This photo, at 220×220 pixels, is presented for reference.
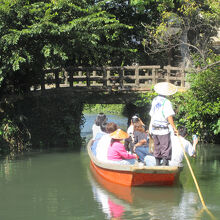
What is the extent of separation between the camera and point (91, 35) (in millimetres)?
15195

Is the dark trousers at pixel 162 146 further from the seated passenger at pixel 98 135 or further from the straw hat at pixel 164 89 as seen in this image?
the seated passenger at pixel 98 135

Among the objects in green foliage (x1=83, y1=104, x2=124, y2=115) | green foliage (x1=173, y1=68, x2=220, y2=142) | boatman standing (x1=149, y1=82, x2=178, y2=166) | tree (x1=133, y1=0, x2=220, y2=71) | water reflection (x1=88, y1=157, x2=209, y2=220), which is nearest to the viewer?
water reflection (x1=88, y1=157, x2=209, y2=220)

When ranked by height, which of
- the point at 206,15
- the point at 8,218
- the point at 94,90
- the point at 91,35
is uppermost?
the point at 206,15

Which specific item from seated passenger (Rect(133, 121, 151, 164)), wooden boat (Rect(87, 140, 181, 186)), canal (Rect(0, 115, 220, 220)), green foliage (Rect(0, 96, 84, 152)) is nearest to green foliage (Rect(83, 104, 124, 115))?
green foliage (Rect(0, 96, 84, 152))

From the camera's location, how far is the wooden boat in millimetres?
9422

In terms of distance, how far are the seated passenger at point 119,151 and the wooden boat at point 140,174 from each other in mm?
226

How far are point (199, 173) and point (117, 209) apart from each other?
4.52 meters

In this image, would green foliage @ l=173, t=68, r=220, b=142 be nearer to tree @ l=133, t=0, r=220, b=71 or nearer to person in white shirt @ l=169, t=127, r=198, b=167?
tree @ l=133, t=0, r=220, b=71

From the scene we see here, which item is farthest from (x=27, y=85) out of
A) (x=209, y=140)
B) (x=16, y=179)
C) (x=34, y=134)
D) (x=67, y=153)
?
(x=209, y=140)

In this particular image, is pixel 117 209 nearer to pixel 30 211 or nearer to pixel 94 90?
pixel 30 211

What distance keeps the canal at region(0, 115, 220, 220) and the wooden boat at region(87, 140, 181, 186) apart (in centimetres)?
16

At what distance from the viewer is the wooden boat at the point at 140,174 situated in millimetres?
9422

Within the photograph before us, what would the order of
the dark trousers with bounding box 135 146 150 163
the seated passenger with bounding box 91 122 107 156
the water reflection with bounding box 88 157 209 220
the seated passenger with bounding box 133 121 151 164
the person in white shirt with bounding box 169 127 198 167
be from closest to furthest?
1. the water reflection with bounding box 88 157 209 220
2. the person in white shirt with bounding box 169 127 198 167
3. the seated passenger with bounding box 133 121 151 164
4. the dark trousers with bounding box 135 146 150 163
5. the seated passenger with bounding box 91 122 107 156

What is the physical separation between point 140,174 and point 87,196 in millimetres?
1247
